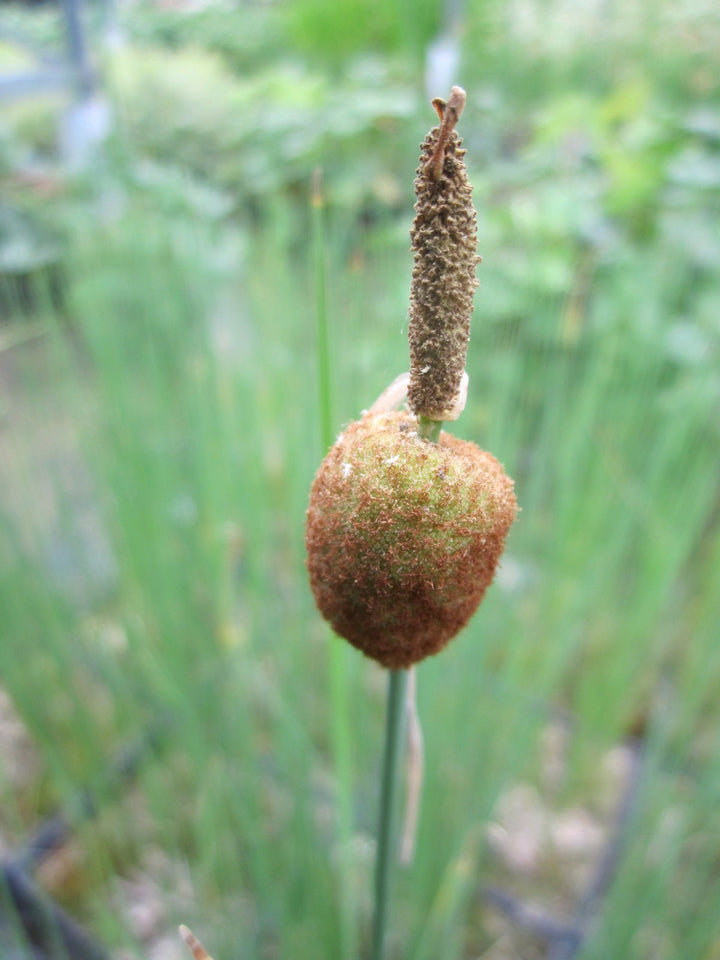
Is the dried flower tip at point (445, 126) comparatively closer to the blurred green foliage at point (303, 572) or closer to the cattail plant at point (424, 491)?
the cattail plant at point (424, 491)

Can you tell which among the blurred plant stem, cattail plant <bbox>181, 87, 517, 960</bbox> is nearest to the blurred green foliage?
the blurred plant stem

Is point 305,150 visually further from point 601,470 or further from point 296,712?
point 296,712

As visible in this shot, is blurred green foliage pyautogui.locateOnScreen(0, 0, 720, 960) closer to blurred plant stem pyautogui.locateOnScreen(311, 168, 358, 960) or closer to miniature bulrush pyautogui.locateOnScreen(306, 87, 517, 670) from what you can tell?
blurred plant stem pyautogui.locateOnScreen(311, 168, 358, 960)

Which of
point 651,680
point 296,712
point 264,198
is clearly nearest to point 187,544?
point 296,712

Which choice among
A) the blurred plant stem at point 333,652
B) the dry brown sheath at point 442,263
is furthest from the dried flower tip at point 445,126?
the blurred plant stem at point 333,652

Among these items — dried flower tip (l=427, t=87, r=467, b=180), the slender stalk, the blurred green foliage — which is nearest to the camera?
dried flower tip (l=427, t=87, r=467, b=180)

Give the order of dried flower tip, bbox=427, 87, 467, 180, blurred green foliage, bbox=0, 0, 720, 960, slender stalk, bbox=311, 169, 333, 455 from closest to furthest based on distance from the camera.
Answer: dried flower tip, bbox=427, 87, 467, 180
slender stalk, bbox=311, 169, 333, 455
blurred green foliage, bbox=0, 0, 720, 960

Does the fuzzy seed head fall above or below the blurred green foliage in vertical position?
below
